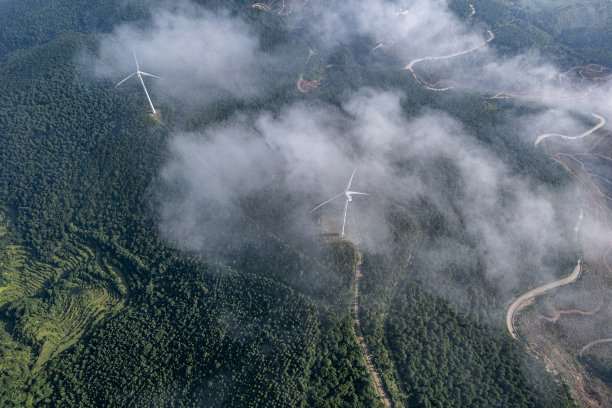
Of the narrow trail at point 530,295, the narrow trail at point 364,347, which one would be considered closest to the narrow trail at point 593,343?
the narrow trail at point 530,295

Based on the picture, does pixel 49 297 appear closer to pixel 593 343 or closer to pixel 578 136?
pixel 593 343

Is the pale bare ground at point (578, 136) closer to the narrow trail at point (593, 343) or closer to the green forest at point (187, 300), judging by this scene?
the green forest at point (187, 300)

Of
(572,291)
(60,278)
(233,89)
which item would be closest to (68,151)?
(60,278)

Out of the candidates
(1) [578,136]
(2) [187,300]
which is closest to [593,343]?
(1) [578,136]

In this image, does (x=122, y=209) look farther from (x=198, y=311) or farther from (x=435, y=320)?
(x=435, y=320)

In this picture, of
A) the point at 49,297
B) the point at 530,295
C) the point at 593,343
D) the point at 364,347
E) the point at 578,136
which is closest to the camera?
the point at 364,347

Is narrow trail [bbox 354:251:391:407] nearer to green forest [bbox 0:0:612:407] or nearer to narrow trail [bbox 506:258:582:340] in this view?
green forest [bbox 0:0:612:407]

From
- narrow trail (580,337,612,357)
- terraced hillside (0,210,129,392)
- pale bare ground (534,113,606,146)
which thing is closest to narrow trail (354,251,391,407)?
narrow trail (580,337,612,357)
